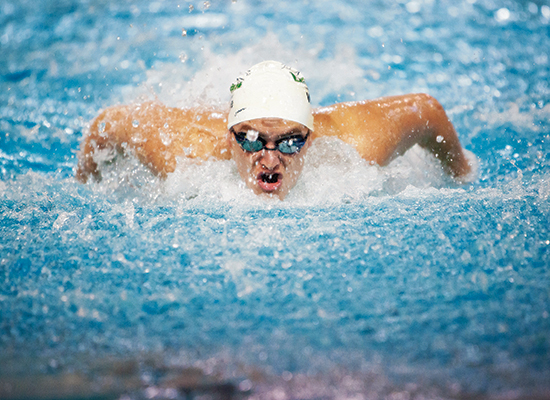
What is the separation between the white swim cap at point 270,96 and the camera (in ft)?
9.37

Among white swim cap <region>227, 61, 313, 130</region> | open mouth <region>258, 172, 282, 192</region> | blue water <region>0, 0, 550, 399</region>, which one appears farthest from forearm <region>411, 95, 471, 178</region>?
open mouth <region>258, 172, 282, 192</region>

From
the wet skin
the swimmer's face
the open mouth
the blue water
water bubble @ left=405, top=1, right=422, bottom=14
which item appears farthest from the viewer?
water bubble @ left=405, top=1, right=422, bottom=14

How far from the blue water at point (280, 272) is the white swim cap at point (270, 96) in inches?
15.3

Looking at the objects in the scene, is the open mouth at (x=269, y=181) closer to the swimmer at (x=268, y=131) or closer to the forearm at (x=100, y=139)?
the swimmer at (x=268, y=131)

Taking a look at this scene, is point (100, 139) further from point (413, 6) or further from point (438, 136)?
point (413, 6)

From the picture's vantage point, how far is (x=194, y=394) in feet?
4.54

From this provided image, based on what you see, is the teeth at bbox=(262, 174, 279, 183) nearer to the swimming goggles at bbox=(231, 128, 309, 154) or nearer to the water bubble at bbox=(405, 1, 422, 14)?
the swimming goggles at bbox=(231, 128, 309, 154)

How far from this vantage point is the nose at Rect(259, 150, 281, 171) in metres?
2.85

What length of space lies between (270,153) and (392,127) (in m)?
0.92

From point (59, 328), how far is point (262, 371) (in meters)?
0.79

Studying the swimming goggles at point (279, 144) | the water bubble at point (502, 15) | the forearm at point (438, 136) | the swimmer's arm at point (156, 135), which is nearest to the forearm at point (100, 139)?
the swimmer's arm at point (156, 135)

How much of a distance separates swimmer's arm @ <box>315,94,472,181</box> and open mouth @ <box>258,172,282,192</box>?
1.61ft

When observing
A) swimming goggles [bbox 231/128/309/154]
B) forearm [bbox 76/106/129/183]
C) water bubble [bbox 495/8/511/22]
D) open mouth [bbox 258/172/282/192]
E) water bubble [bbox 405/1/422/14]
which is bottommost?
open mouth [bbox 258/172/282/192]

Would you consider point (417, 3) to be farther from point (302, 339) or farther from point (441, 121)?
point (302, 339)
